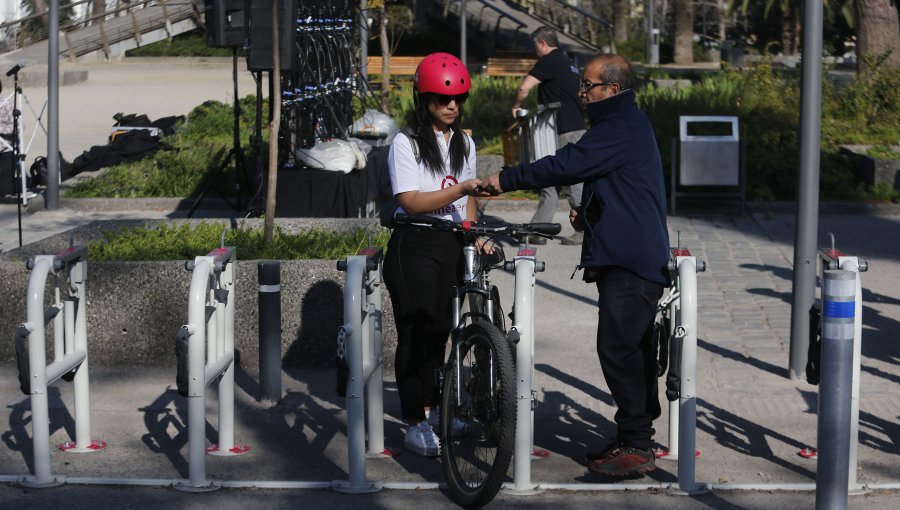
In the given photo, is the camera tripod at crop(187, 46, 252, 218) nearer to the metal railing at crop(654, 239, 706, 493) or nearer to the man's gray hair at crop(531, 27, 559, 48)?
the man's gray hair at crop(531, 27, 559, 48)

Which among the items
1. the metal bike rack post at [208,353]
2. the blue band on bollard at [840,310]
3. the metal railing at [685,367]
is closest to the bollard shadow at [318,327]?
the metal bike rack post at [208,353]

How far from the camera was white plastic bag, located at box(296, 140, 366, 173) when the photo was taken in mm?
12523

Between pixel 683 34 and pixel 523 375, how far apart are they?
3909cm

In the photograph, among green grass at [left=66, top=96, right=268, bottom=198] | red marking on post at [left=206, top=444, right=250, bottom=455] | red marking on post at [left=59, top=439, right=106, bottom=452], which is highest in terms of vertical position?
green grass at [left=66, top=96, right=268, bottom=198]

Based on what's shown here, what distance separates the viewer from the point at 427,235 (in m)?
6.33

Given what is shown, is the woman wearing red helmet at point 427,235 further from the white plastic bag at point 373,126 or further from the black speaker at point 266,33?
the white plastic bag at point 373,126

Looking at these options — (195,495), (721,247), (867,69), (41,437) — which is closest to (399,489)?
(195,495)

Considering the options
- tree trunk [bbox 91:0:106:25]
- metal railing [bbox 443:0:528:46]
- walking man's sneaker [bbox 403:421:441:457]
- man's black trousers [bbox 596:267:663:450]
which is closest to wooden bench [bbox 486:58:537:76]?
metal railing [bbox 443:0:528:46]

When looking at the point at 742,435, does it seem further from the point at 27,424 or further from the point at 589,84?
the point at 27,424

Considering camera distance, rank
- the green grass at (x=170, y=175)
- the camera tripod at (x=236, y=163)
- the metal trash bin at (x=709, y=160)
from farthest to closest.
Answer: the green grass at (x=170, y=175) < the metal trash bin at (x=709, y=160) < the camera tripod at (x=236, y=163)

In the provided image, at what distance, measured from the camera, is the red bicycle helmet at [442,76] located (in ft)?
19.8

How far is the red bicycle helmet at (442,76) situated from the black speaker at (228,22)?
241 inches

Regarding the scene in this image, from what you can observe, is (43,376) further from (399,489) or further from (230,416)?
(399,489)

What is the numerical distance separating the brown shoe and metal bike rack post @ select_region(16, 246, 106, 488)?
2392 mm
